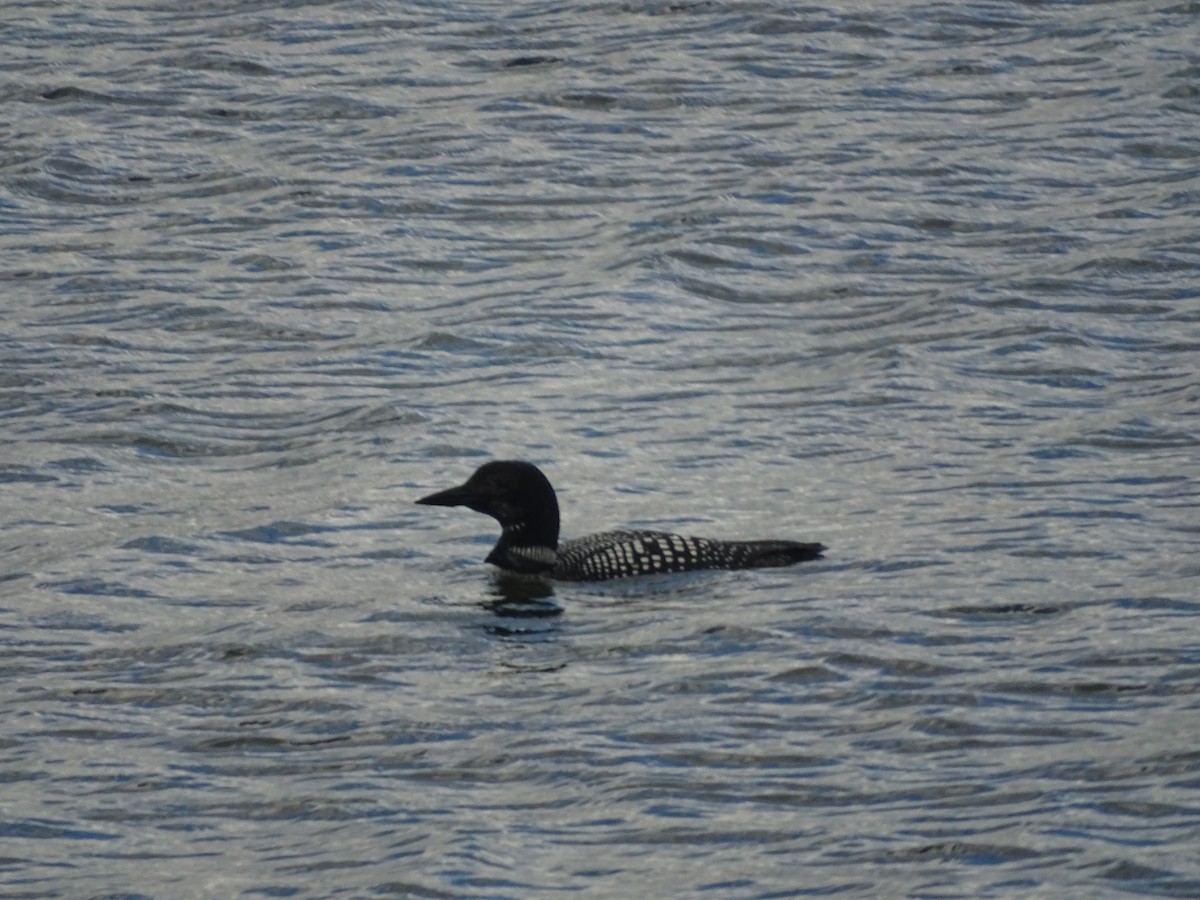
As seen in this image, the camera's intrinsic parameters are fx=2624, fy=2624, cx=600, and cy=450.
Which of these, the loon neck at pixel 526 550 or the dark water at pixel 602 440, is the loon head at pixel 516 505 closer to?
the loon neck at pixel 526 550

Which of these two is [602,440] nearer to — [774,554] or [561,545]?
[561,545]

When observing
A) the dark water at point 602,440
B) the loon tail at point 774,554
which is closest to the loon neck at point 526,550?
the dark water at point 602,440

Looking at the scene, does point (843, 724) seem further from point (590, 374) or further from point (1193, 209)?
point (1193, 209)

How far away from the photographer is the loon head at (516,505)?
11805 millimetres

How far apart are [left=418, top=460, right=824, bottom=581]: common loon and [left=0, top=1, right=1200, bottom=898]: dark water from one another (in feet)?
0.49

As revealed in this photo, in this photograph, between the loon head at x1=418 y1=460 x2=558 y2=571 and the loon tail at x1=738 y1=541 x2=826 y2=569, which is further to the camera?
the loon head at x1=418 y1=460 x2=558 y2=571

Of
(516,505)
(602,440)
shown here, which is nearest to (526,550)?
(516,505)

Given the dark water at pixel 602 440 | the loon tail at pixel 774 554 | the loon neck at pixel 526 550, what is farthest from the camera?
the loon neck at pixel 526 550

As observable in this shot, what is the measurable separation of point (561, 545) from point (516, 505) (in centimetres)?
34

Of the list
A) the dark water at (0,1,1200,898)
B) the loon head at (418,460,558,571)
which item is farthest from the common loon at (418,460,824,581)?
the dark water at (0,1,1200,898)

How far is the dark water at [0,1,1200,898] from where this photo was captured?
900cm

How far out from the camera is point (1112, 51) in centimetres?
2108

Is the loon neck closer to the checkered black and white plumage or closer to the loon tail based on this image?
the checkered black and white plumage

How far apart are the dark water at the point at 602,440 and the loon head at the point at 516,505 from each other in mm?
210
